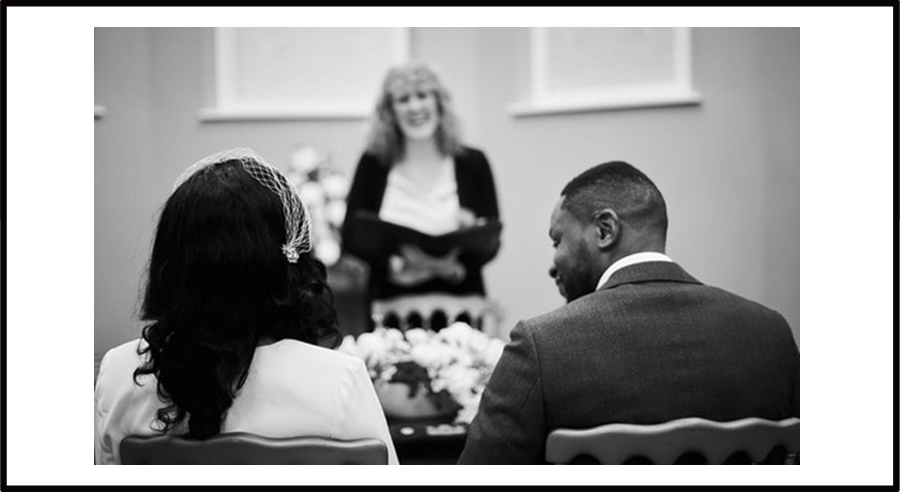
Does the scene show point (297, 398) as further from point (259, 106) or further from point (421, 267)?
point (259, 106)

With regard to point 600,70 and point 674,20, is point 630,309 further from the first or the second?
point 600,70

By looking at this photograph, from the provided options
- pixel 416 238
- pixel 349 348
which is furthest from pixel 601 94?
pixel 349 348

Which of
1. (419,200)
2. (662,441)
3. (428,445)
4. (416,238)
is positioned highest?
(419,200)

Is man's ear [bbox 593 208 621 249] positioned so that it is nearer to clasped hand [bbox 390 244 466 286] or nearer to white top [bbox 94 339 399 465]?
white top [bbox 94 339 399 465]

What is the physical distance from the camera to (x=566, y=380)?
1.76 metres

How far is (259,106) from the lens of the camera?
18.8ft

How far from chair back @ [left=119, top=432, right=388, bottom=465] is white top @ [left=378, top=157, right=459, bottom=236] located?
2.81 metres

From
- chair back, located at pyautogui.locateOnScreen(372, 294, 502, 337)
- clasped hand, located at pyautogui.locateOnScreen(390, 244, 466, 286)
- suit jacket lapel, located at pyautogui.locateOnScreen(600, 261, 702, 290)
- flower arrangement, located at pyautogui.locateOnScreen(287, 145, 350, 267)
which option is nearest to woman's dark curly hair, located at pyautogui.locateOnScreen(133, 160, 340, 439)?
A: suit jacket lapel, located at pyautogui.locateOnScreen(600, 261, 702, 290)

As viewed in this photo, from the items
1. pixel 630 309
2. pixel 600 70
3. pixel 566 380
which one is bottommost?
pixel 566 380

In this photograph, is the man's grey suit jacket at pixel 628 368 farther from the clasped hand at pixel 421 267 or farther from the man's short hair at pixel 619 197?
the clasped hand at pixel 421 267

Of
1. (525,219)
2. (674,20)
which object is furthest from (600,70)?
(674,20)

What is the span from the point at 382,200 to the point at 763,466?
2.81 m

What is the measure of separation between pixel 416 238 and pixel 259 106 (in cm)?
255

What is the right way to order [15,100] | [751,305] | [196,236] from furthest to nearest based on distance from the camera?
[15,100] < [751,305] < [196,236]
